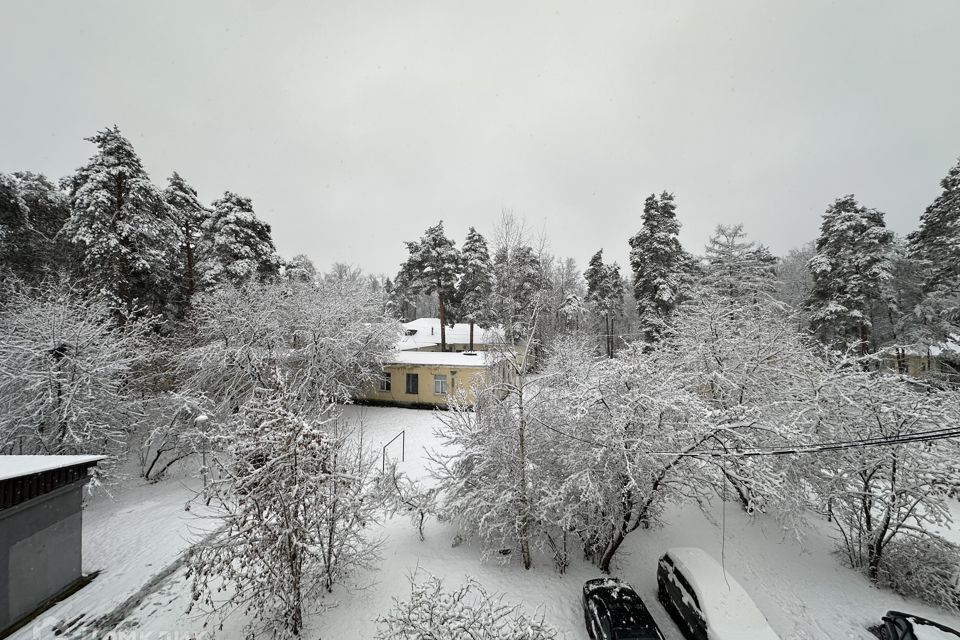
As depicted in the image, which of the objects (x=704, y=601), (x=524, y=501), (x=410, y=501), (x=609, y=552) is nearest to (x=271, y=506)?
(x=410, y=501)

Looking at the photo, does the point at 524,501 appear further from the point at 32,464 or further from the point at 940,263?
the point at 940,263

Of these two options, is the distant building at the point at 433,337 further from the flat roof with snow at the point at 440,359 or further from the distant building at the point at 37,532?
the distant building at the point at 37,532

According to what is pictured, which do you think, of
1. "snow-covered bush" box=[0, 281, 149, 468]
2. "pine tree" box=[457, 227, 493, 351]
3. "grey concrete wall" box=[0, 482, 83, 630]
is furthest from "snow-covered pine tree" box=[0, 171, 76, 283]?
"pine tree" box=[457, 227, 493, 351]

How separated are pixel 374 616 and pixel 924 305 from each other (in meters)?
34.1

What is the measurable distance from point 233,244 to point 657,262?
88.3 feet

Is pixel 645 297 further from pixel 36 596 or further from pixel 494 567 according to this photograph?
pixel 36 596

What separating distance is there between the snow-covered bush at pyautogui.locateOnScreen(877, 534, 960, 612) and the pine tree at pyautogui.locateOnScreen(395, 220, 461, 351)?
997 inches

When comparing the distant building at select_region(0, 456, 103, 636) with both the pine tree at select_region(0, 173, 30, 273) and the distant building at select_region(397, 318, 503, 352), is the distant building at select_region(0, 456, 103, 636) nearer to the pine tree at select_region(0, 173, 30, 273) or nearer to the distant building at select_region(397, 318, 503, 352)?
the pine tree at select_region(0, 173, 30, 273)

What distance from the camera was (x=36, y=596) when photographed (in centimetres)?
648

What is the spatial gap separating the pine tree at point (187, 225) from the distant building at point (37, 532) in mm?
15693

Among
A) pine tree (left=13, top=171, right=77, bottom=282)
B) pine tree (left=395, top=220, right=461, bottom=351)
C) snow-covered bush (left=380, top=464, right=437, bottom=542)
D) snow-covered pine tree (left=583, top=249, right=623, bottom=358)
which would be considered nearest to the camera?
snow-covered bush (left=380, top=464, right=437, bottom=542)

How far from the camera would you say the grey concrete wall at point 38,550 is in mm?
6000

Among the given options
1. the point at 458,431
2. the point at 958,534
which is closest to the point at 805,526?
the point at 958,534

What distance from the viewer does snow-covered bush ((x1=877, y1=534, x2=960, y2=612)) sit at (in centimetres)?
747
